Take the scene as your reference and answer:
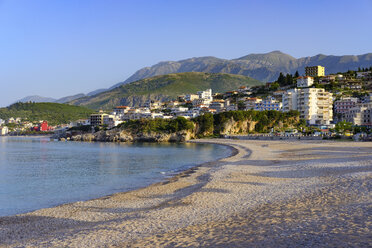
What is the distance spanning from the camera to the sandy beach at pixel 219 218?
351 inches

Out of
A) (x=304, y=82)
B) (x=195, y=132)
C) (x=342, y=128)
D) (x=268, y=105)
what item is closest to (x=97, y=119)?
(x=195, y=132)

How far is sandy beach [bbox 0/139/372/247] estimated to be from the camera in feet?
29.2

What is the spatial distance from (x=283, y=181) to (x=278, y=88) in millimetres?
118248

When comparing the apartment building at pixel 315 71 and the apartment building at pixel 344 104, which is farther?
the apartment building at pixel 315 71

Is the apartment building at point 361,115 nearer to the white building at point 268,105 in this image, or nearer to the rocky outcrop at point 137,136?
the white building at point 268,105

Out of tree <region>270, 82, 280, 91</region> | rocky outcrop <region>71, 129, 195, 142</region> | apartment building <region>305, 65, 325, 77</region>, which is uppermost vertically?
apartment building <region>305, 65, 325, 77</region>

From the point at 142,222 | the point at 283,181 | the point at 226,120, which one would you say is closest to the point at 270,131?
the point at 226,120

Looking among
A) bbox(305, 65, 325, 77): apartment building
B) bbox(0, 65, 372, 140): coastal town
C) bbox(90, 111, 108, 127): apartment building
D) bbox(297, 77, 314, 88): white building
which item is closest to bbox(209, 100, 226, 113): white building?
bbox(0, 65, 372, 140): coastal town

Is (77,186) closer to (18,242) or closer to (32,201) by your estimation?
(32,201)

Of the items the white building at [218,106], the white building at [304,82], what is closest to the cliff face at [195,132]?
the white building at [304,82]

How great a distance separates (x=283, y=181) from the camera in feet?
61.8

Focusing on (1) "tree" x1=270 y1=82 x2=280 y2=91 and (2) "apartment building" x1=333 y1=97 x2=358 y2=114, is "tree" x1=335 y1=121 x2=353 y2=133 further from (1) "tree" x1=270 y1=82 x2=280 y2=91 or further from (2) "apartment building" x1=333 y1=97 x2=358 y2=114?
(1) "tree" x1=270 y1=82 x2=280 y2=91

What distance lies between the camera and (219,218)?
38.0ft

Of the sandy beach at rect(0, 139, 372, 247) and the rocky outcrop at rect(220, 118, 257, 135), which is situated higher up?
the rocky outcrop at rect(220, 118, 257, 135)
